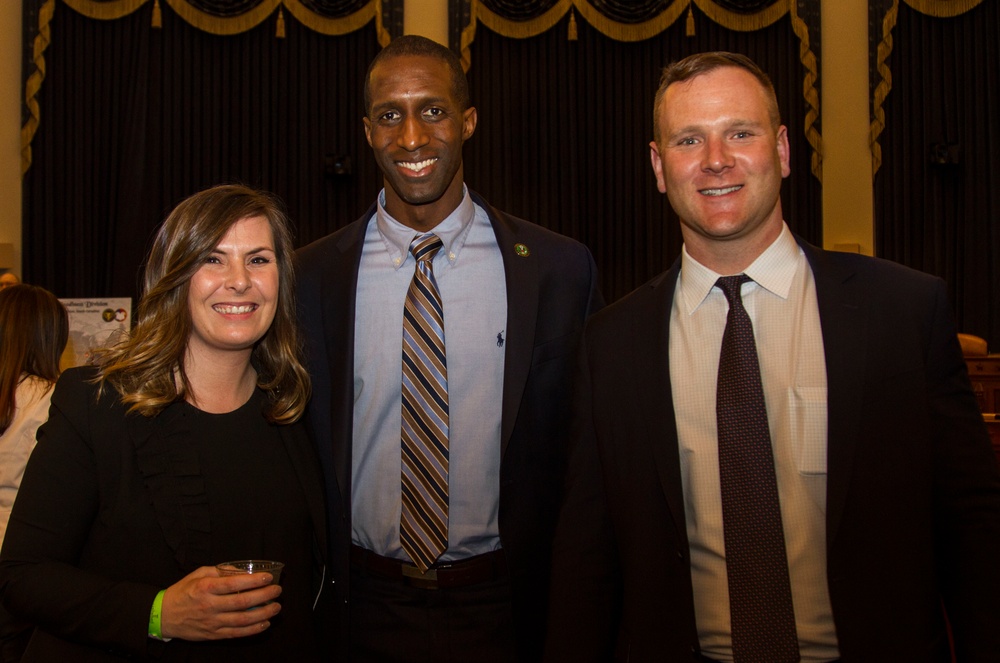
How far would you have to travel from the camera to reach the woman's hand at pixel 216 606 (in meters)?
1.49

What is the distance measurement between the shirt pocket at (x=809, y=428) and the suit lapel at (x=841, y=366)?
0.03 m

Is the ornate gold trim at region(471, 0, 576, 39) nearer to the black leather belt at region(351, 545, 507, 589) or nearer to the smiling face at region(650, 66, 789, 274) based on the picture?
the smiling face at region(650, 66, 789, 274)

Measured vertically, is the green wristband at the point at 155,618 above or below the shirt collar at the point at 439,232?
below

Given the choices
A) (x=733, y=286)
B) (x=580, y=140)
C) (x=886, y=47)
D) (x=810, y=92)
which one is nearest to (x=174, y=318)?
→ (x=733, y=286)

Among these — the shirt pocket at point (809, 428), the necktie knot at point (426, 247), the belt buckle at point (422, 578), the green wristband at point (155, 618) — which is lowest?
the belt buckle at point (422, 578)

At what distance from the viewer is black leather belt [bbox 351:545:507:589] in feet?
6.66

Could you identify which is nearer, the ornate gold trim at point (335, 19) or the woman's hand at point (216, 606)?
the woman's hand at point (216, 606)

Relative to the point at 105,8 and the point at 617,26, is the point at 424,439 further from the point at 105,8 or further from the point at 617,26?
the point at 105,8

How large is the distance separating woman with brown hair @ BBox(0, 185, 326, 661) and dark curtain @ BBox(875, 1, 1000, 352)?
7.47 m

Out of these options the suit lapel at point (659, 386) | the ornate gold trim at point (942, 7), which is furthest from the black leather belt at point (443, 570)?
the ornate gold trim at point (942, 7)

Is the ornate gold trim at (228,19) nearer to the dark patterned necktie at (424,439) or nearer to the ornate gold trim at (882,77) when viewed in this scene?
the ornate gold trim at (882,77)

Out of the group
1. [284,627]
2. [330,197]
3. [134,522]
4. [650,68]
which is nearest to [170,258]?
[134,522]

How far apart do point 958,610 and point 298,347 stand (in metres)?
1.50

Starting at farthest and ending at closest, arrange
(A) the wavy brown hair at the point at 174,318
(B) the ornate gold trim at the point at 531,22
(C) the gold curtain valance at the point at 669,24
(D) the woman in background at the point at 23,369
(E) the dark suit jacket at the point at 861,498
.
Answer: (B) the ornate gold trim at the point at 531,22
(C) the gold curtain valance at the point at 669,24
(D) the woman in background at the point at 23,369
(A) the wavy brown hair at the point at 174,318
(E) the dark suit jacket at the point at 861,498
